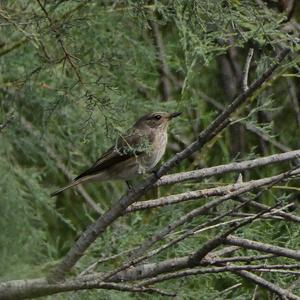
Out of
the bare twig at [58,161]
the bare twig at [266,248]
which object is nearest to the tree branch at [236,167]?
the bare twig at [266,248]

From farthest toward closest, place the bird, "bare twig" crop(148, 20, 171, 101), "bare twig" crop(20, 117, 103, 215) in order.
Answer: "bare twig" crop(148, 20, 171, 101)
"bare twig" crop(20, 117, 103, 215)
the bird

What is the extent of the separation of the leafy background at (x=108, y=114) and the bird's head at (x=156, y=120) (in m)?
0.14

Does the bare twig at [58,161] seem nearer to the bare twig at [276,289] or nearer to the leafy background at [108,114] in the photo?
the leafy background at [108,114]

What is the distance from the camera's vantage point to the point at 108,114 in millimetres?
4543

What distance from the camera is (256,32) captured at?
448 cm

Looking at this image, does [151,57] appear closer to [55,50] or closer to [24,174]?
[55,50]

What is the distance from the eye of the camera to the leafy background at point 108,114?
521cm

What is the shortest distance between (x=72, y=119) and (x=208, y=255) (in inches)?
124

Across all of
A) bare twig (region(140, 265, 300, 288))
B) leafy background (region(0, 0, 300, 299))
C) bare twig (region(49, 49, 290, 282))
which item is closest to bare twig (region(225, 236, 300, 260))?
bare twig (region(140, 265, 300, 288))

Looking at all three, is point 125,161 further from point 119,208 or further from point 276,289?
point 276,289

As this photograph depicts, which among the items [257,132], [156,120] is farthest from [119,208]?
[257,132]

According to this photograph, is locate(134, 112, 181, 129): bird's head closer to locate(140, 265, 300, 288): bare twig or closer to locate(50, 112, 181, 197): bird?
locate(50, 112, 181, 197): bird

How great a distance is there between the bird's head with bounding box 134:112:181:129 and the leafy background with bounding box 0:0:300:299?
141 mm

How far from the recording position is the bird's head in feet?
19.9
